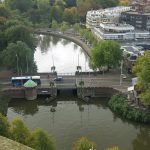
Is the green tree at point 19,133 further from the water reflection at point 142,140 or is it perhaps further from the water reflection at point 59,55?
the water reflection at point 59,55

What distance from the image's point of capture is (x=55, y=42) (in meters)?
84.8

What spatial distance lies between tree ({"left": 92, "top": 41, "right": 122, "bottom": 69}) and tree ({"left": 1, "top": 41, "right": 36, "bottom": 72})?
9206 mm

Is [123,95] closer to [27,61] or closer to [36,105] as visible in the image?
[36,105]

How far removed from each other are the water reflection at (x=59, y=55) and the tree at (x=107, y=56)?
27.0 ft

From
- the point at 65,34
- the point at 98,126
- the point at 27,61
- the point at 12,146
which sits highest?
the point at 65,34

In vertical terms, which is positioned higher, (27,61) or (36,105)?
(27,61)

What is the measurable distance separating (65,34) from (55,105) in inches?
1768

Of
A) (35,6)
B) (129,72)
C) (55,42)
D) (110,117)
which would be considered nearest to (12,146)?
(110,117)

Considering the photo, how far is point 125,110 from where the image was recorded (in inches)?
1619

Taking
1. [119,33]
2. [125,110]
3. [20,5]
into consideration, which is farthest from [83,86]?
[20,5]

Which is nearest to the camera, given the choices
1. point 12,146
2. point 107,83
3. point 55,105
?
point 12,146

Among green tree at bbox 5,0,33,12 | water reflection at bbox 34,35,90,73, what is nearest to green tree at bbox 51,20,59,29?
water reflection at bbox 34,35,90,73

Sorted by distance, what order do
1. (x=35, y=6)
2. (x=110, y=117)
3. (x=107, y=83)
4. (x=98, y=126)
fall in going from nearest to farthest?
(x=98, y=126) → (x=110, y=117) → (x=107, y=83) → (x=35, y=6)

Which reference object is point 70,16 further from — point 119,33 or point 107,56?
point 107,56
